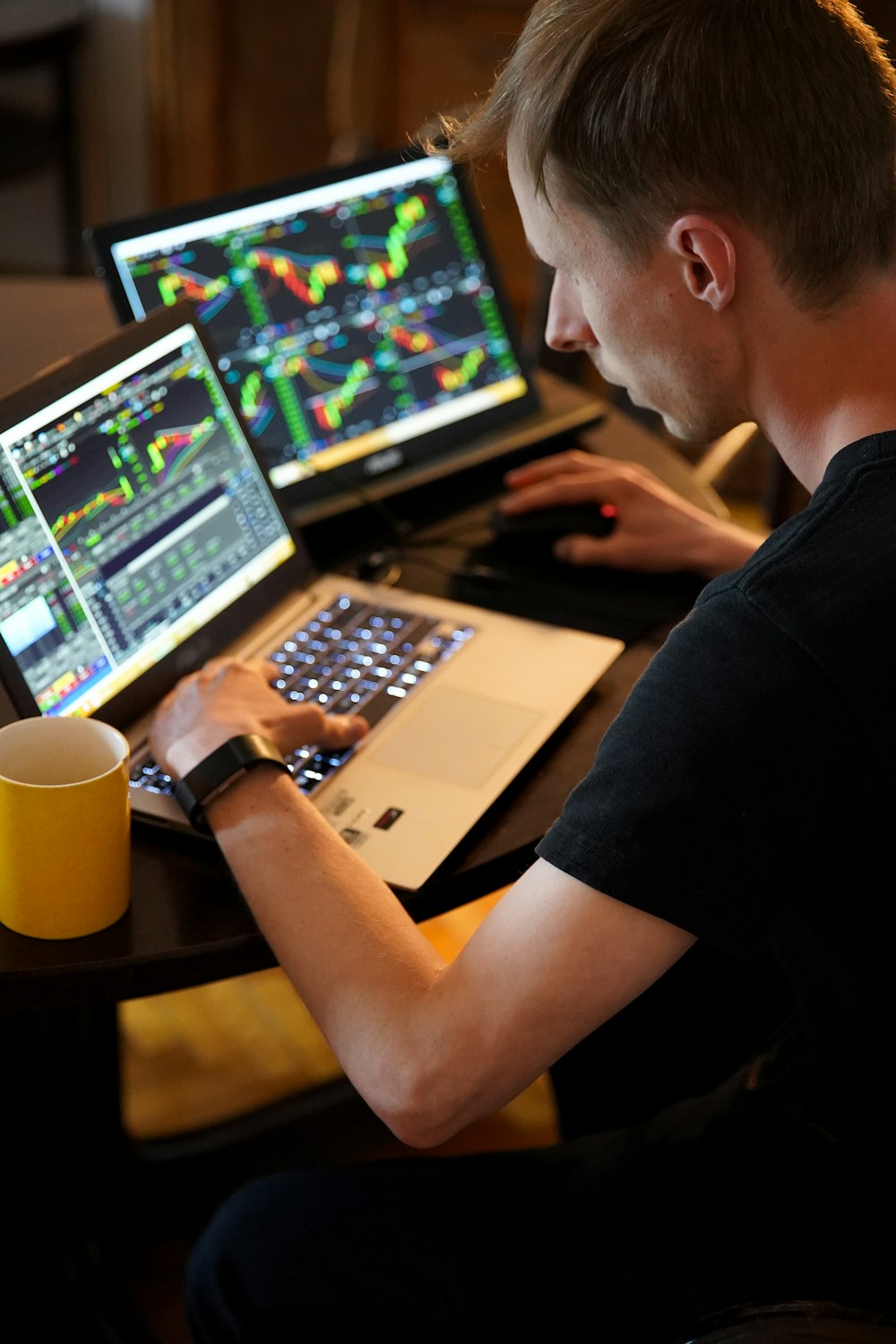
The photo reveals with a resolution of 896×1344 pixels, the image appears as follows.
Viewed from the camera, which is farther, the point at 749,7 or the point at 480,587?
the point at 480,587

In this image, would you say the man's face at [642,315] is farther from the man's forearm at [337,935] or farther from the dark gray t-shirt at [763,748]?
the man's forearm at [337,935]

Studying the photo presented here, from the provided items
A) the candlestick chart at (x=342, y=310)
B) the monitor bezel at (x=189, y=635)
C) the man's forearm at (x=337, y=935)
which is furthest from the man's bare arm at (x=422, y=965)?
the candlestick chart at (x=342, y=310)

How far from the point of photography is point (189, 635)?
123cm

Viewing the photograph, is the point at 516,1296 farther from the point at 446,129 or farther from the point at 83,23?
the point at 83,23

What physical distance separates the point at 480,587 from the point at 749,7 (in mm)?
648

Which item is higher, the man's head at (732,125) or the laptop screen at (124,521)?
the man's head at (732,125)

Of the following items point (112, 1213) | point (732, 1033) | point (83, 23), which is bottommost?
point (112, 1213)

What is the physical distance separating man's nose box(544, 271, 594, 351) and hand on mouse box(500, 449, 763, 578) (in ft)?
1.17

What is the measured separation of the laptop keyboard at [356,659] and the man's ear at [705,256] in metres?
0.44

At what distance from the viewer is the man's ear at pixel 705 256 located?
0.88 meters

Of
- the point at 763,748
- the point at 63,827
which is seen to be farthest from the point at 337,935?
the point at 763,748

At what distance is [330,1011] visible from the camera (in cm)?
92

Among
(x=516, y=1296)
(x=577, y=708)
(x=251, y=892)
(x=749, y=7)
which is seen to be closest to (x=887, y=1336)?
(x=516, y=1296)

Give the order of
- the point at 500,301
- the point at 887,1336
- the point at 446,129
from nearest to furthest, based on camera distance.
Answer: the point at 887,1336 < the point at 446,129 < the point at 500,301
